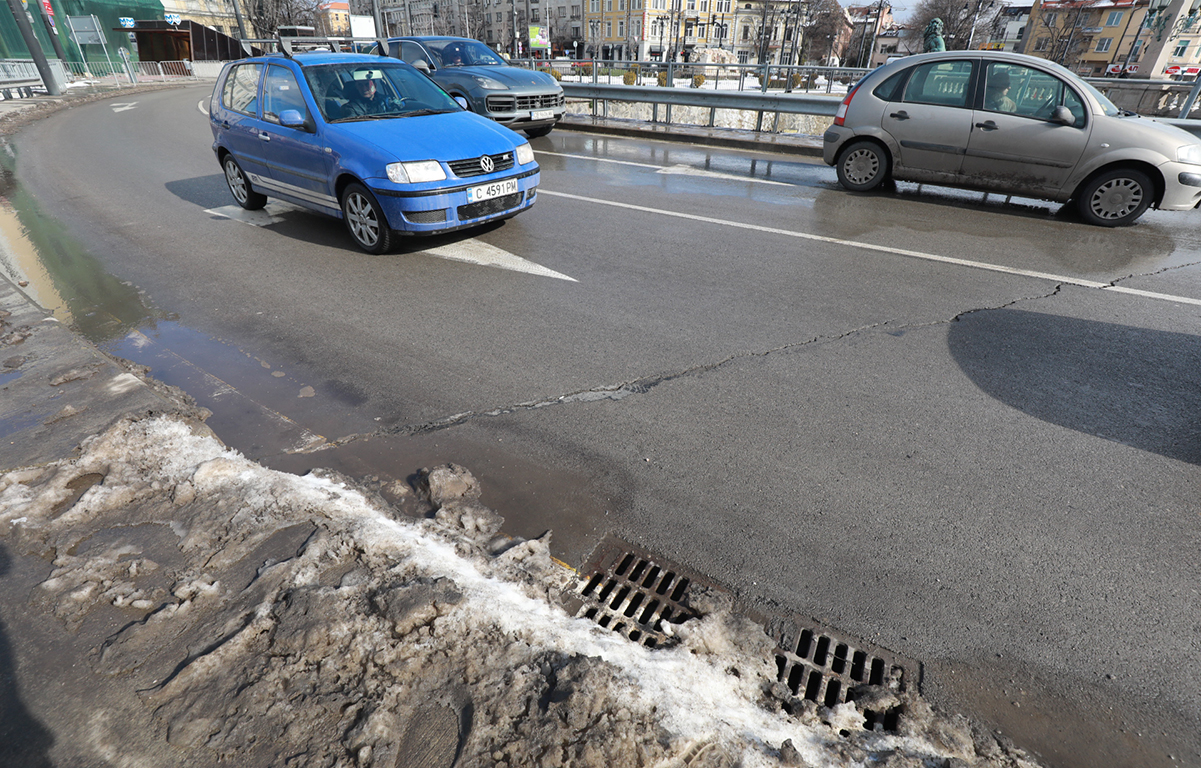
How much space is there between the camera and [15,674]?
2080 millimetres

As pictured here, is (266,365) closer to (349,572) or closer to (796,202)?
(349,572)

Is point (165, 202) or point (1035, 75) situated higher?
point (1035, 75)

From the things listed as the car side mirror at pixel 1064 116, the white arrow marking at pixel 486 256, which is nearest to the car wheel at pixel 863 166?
the car side mirror at pixel 1064 116

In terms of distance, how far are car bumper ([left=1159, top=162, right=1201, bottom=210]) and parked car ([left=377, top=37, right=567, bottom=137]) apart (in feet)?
33.3

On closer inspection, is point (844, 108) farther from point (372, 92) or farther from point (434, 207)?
point (372, 92)

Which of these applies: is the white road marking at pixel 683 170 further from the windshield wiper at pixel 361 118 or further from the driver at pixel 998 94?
the windshield wiper at pixel 361 118

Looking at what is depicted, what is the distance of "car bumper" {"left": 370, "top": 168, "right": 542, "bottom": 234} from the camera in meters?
5.87

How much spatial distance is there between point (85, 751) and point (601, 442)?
232 cm

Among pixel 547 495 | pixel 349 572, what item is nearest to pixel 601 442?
pixel 547 495

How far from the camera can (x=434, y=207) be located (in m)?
5.93

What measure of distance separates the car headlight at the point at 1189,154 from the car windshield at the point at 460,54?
1180 cm

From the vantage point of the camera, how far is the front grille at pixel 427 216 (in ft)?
19.4

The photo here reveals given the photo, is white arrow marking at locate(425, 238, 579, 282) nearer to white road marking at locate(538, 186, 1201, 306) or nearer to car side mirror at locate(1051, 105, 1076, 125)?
white road marking at locate(538, 186, 1201, 306)

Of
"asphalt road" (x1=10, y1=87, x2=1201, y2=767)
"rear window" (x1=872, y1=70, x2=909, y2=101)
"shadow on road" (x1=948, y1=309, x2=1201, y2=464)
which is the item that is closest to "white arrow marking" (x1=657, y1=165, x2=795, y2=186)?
"rear window" (x1=872, y1=70, x2=909, y2=101)
